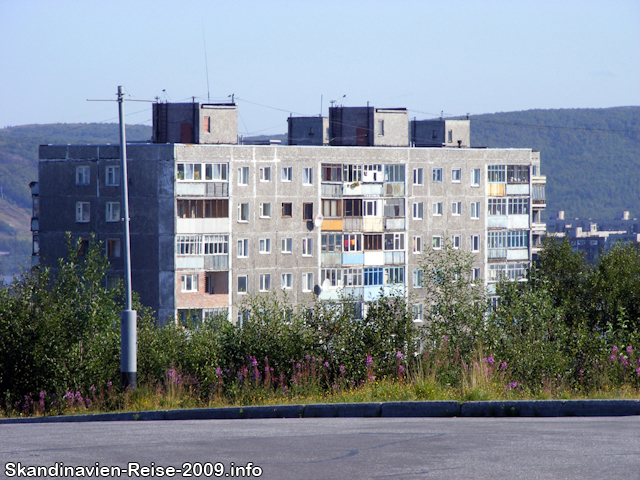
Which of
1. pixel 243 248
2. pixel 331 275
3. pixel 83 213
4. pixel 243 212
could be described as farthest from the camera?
pixel 331 275

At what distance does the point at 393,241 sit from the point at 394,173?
19.0 feet

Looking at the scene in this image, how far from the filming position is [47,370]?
19.2m

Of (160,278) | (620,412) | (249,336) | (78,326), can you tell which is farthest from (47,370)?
(160,278)

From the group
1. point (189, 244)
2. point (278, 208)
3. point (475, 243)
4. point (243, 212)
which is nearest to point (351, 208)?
point (278, 208)

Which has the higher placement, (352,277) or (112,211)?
(112,211)

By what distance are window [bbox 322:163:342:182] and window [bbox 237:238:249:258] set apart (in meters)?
9.02

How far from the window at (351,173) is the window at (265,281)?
440 inches

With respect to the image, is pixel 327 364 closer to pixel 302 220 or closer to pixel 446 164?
pixel 302 220

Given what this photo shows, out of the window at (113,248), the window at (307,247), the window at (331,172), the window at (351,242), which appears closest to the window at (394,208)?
the window at (351,242)

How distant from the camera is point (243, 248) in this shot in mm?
76125

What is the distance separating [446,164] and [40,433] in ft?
247

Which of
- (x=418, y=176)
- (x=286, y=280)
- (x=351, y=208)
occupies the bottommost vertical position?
(x=286, y=280)

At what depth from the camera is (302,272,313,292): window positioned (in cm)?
7801

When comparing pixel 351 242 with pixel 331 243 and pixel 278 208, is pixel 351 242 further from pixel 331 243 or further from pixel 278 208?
pixel 278 208
